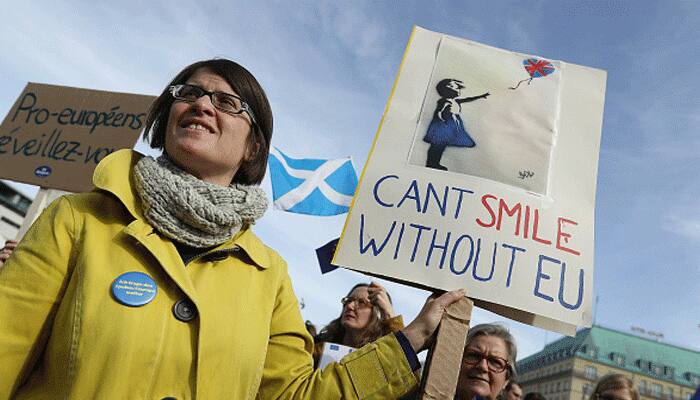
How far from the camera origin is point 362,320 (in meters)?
3.82

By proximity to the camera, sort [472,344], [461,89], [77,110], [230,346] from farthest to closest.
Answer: [77,110] < [472,344] < [461,89] < [230,346]

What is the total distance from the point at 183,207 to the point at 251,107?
43cm

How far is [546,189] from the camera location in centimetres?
208

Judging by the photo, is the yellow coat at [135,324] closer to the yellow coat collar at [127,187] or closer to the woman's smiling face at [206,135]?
the yellow coat collar at [127,187]

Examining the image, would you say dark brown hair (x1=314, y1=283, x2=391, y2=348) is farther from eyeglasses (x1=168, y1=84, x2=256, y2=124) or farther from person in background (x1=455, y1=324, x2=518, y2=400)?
eyeglasses (x1=168, y1=84, x2=256, y2=124)

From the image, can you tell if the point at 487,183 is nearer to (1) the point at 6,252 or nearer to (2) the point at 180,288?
(2) the point at 180,288

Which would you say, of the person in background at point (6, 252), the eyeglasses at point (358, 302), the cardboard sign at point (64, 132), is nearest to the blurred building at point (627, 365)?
the eyeglasses at point (358, 302)

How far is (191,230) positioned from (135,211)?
0.47ft

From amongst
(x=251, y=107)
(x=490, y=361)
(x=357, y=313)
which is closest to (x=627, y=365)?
(x=357, y=313)

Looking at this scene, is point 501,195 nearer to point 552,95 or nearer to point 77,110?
point 552,95

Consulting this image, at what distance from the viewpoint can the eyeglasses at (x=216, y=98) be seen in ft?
5.10

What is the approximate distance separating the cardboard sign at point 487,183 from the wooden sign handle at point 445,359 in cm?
19

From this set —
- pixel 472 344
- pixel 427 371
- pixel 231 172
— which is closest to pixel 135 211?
pixel 231 172

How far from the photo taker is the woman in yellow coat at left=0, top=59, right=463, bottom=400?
116cm
